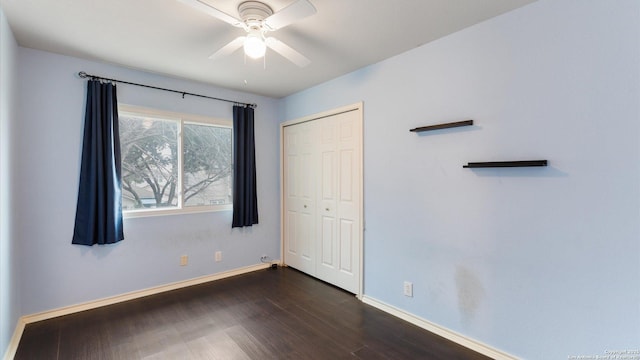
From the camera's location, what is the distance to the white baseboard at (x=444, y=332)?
6.90 feet

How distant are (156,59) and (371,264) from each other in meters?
2.98

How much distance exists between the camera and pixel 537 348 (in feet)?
6.30

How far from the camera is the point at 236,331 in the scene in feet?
8.13

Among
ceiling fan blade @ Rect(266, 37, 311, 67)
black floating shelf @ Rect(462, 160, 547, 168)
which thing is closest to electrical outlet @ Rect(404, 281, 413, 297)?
black floating shelf @ Rect(462, 160, 547, 168)

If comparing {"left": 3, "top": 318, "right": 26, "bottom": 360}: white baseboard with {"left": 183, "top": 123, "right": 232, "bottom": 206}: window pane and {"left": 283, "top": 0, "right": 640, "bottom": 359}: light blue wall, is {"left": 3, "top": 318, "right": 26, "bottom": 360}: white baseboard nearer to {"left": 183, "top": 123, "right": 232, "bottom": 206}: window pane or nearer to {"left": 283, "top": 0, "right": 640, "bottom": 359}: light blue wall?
{"left": 183, "top": 123, "right": 232, "bottom": 206}: window pane

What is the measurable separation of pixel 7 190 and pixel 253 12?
2.21m

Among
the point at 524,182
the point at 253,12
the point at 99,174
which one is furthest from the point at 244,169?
the point at 524,182

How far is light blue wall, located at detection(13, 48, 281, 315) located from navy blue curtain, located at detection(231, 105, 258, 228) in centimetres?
48

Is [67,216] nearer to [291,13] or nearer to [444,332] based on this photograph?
[291,13]

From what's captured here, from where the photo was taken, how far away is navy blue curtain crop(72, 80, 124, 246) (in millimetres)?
→ 2805

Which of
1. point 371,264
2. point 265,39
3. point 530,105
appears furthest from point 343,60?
point 371,264

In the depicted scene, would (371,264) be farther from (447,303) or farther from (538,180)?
(538,180)

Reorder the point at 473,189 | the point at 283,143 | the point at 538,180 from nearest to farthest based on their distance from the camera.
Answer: the point at 538,180 < the point at 473,189 < the point at 283,143

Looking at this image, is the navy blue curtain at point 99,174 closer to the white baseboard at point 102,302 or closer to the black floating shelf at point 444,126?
the white baseboard at point 102,302
